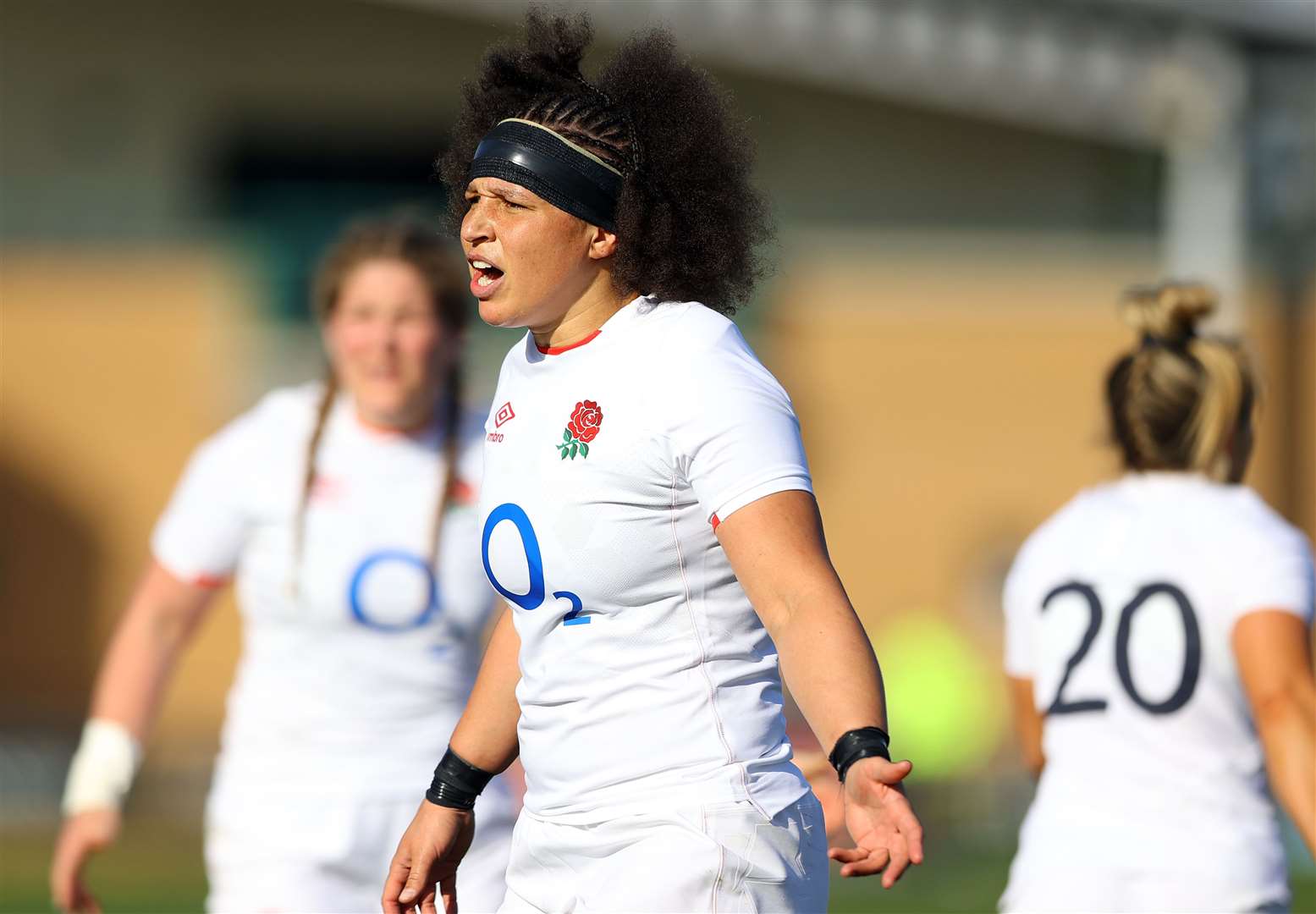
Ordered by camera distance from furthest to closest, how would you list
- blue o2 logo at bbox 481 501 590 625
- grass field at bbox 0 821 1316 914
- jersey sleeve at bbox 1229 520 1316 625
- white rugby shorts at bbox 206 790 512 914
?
grass field at bbox 0 821 1316 914, white rugby shorts at bbox 206 790 512 914, jersey sleeve at bbox 1229 520 1316 625, blue o2 logo at bbox 481 501 590 625

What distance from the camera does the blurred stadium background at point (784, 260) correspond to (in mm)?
15125

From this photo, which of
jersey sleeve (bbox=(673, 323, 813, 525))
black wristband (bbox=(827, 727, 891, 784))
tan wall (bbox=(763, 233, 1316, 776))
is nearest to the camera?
black wristband (bbox=(827, 727, 891, 784))

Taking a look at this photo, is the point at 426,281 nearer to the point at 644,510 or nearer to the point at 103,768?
the point at 103,768

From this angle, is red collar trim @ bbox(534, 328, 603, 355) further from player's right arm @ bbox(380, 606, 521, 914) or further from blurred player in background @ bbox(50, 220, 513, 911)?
blurred player in background @ bbox(50, 220, 513, 911)

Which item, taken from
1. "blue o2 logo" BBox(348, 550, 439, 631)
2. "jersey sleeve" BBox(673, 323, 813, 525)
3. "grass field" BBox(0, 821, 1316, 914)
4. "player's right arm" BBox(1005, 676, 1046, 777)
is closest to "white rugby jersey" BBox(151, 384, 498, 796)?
"blue o2 logo" BBox(348, 550, 439, 631)

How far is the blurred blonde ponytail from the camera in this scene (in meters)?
4.63

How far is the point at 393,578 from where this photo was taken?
4.80m

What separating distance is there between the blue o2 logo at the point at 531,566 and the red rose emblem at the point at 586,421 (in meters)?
0.16

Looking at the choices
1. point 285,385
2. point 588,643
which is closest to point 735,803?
point 588,643

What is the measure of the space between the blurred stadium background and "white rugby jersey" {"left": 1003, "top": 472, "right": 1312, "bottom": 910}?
10.2 metres

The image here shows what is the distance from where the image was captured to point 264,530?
16.1 ft

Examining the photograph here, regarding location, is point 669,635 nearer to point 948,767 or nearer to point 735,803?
point 735,803

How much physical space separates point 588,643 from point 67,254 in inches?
509

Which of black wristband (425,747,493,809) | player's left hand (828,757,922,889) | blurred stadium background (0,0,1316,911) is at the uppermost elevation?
blurred stadium background (0,0,1316,911)
